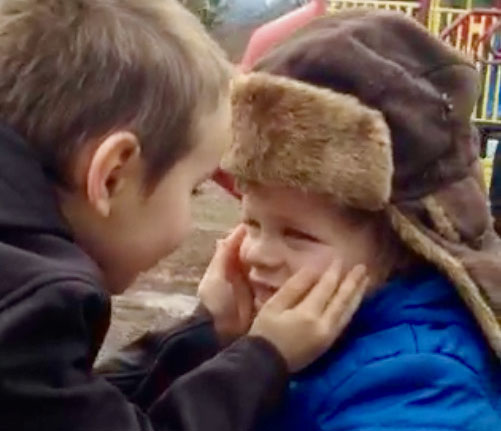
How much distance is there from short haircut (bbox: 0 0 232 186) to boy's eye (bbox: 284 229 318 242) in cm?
23

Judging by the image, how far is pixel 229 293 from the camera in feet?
6.01

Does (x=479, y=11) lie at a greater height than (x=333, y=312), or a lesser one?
lesser

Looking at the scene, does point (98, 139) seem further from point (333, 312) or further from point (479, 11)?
point (479, 11)

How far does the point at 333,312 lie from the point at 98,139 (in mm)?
393

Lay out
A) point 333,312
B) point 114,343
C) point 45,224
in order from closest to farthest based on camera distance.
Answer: point 45,224 → point 333,312 → point 114,343

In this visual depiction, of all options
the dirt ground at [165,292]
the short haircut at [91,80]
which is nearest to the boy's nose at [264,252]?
the short haircut at [91,80]

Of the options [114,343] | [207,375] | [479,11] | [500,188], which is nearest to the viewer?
[207,375]

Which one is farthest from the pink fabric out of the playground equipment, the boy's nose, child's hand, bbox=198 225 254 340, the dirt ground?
the playground equipment

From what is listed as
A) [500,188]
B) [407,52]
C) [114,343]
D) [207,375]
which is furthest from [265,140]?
[500,188]

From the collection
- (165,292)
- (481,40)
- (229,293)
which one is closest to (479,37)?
(481,40)

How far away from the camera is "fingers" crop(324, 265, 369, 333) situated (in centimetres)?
161

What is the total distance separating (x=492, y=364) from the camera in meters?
1.62

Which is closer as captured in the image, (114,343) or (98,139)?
(98,139)

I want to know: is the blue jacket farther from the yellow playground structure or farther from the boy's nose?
the yellow playground structure
